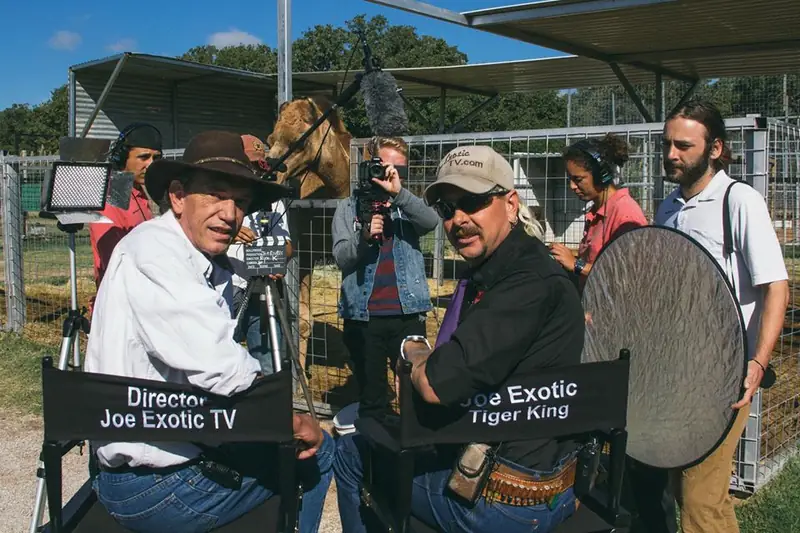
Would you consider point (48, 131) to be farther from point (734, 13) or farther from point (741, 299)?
point (741, 299)

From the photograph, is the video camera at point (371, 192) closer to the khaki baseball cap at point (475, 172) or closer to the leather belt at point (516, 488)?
the khaki baseball cap at point (475, 172)

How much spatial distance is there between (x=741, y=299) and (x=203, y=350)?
7.25 ft

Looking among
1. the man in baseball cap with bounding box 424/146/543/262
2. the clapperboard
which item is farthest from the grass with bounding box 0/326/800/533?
the clapperboard

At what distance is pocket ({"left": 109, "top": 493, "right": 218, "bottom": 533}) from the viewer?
94.3 inches

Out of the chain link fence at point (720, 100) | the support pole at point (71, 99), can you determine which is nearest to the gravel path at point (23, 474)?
the support pole at point (71, 99)

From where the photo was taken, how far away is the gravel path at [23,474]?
440cm

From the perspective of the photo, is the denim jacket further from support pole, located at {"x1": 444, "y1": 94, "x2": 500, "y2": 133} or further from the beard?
support pole, located at {"x1": 444, "y1": 94, "x2": 500, "y2": 133}

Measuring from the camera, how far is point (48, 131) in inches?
1860

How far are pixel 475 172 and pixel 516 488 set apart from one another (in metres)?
1.03

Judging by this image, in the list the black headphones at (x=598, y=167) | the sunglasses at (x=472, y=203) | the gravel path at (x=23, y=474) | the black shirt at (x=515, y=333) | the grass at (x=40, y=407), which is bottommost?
the gravel path at (x=23, y=474)

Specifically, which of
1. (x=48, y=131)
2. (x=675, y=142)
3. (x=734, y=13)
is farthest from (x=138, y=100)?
(x=48, y=131)

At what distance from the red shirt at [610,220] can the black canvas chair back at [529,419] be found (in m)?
1.41

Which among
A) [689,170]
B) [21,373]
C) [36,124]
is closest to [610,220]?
[689,170]

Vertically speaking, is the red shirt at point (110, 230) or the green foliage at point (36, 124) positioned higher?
the green foliage at point (36, 124)
